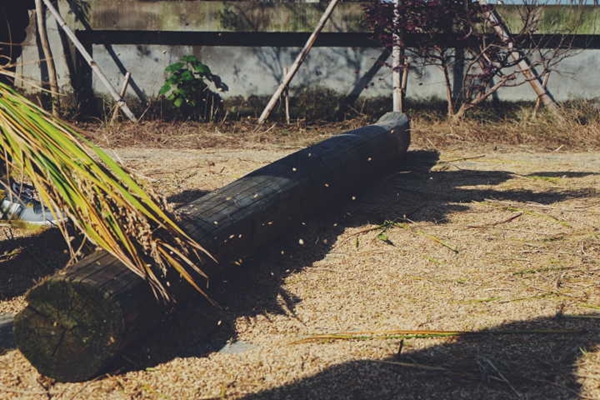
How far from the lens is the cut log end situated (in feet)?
9.04

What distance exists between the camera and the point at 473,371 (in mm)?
2820

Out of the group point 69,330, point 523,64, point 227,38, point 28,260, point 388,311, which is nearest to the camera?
point 69,330

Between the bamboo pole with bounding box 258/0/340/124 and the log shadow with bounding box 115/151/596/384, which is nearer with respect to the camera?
the log shadow with bounding box 115/151/596/384

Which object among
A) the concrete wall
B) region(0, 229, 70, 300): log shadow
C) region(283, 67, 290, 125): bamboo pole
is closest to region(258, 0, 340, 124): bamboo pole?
region(283, 67, 290, 125): bamboo pole

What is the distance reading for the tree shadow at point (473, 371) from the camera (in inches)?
106

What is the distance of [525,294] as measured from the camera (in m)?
3.60

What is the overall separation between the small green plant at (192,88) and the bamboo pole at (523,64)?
3235 millimetres

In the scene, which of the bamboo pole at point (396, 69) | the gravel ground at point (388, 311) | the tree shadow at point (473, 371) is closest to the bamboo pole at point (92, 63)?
the bamboo pole at point (396, 69)

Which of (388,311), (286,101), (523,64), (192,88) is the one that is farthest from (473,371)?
(523,64)

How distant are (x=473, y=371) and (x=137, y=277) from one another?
1.33 meters

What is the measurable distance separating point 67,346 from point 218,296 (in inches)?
36.9

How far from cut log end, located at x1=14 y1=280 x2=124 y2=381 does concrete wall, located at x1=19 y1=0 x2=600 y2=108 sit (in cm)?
646

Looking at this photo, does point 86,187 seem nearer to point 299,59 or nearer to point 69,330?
point 69,330

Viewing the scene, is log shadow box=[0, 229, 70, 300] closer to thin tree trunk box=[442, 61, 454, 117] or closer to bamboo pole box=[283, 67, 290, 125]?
bamboo pole box=[283, 67, 290, 125]
